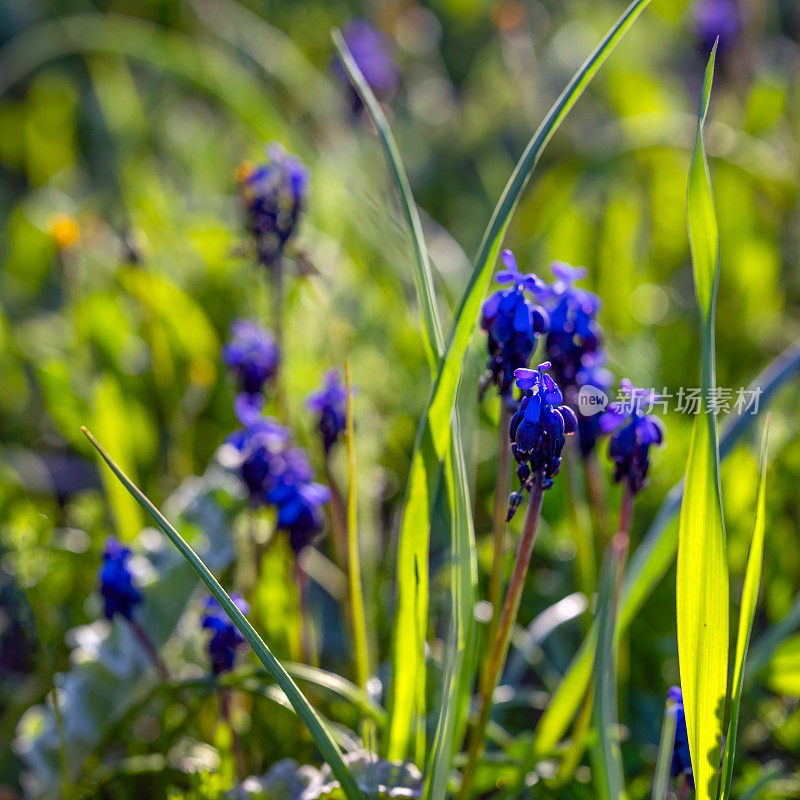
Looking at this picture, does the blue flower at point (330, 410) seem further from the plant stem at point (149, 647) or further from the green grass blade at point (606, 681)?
the green grass blade at point (606, 681)

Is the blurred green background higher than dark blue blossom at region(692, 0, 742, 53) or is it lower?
lower

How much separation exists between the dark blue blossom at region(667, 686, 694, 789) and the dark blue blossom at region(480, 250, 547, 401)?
1.38 ft

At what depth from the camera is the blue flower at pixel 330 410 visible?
1365mm

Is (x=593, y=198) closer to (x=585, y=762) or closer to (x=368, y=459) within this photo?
(x=368, y=459)

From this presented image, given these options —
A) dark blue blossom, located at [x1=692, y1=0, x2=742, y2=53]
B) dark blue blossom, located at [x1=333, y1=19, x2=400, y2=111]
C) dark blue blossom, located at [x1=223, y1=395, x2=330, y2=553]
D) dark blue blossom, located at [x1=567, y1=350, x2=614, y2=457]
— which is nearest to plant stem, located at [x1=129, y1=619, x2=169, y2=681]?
dark blue blossom, located at [x1=223, y1=395, x2=330, y2=553]

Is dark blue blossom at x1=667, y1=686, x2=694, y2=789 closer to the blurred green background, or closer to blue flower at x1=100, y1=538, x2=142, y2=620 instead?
the blurred green background

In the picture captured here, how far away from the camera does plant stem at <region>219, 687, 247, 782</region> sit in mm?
1280

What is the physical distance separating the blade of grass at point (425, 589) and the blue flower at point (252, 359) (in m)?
0.46

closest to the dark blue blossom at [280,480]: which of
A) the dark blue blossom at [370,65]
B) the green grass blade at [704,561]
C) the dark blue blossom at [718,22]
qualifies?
the green grass blade at [704,561]

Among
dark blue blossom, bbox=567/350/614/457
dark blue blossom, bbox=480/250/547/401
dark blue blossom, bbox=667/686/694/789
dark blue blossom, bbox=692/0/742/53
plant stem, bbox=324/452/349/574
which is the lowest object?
dark blue blossom, bbox=667/686/694/789

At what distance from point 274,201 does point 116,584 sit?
664 millimetres

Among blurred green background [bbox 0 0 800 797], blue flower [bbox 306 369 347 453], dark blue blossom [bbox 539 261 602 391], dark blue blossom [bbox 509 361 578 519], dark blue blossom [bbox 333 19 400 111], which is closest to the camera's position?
dark blue blossom [bbox 509 361 578 519]

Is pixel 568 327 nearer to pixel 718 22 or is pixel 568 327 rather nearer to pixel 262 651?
pixel 262 651

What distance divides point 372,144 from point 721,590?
2.25 meters
